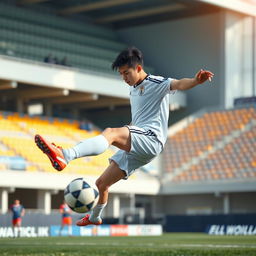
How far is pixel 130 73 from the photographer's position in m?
9.84

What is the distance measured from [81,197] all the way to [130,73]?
178cm

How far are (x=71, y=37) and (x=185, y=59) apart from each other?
6.18m

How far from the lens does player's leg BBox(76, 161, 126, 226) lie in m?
10.2

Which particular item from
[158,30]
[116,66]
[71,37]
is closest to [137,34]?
[158,30]

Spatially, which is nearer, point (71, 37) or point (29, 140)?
point (29, 140)

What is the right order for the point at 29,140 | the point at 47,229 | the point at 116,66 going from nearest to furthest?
1. the point at 116,66
2. the point at 47,229
3. the point at 29,140

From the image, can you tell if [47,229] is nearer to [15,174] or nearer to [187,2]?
[15,174]

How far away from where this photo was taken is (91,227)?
3045 cm

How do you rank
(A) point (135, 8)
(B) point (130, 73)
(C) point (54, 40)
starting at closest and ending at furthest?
1. (B) point (130, 73)
2. (C) point (54, 40)
3. (A) point (135, 8)

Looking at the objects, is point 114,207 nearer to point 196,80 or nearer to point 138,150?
point 138,150

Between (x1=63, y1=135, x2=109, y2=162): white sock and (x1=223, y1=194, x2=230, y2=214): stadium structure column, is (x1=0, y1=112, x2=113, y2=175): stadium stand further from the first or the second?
(x1=63, y1=135, x2=109, y2=162): white sock

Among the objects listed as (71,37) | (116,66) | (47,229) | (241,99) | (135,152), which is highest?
(71,37)

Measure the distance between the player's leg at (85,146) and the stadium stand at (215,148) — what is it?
1006 inches

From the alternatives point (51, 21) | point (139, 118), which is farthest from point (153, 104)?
point (51, 21)
